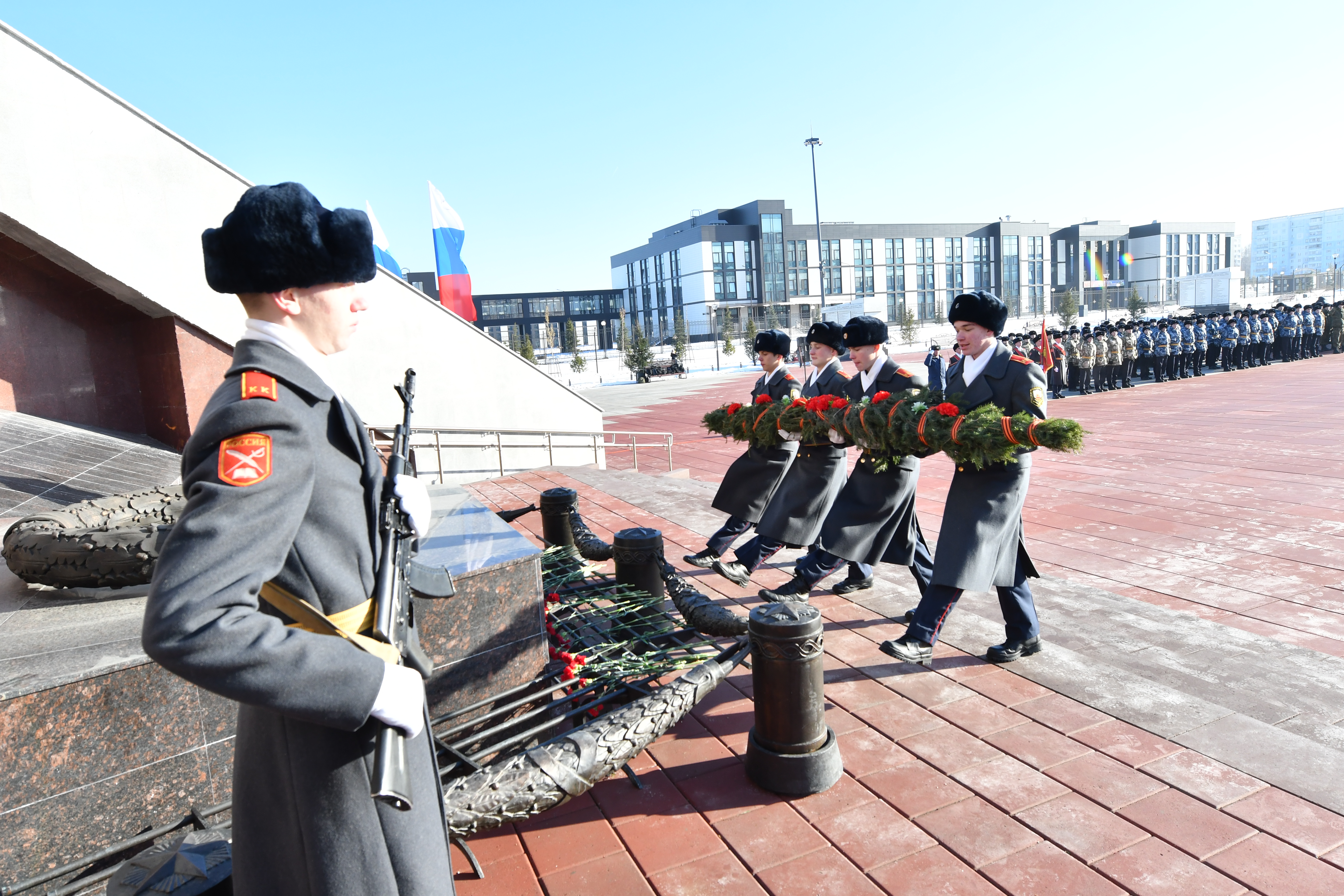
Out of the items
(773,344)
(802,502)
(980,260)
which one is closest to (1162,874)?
(802,502)

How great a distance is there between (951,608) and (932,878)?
1808 millimetres

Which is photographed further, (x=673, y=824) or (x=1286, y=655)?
(x=1286, y=655)

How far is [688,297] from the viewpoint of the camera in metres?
71.6

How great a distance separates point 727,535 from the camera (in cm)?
593

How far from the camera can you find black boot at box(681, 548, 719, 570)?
5.84 meters

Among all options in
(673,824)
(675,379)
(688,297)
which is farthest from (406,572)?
(688,297)

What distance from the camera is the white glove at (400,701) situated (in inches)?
48.7

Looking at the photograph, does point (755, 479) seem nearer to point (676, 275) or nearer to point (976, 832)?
point (976, 832)

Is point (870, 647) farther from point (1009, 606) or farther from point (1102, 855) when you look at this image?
point (1102, 855)

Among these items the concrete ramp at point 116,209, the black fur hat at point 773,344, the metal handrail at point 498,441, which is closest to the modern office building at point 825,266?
the metal handrail at point 498,441

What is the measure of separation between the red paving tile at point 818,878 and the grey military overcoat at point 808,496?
2.88 m

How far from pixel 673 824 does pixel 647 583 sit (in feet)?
6.37

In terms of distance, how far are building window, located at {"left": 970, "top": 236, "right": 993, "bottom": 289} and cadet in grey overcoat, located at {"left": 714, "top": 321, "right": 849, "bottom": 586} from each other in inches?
2918

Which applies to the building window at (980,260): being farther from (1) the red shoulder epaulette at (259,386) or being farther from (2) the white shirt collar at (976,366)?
(1) the red shoulder epaulette at (259,386)
